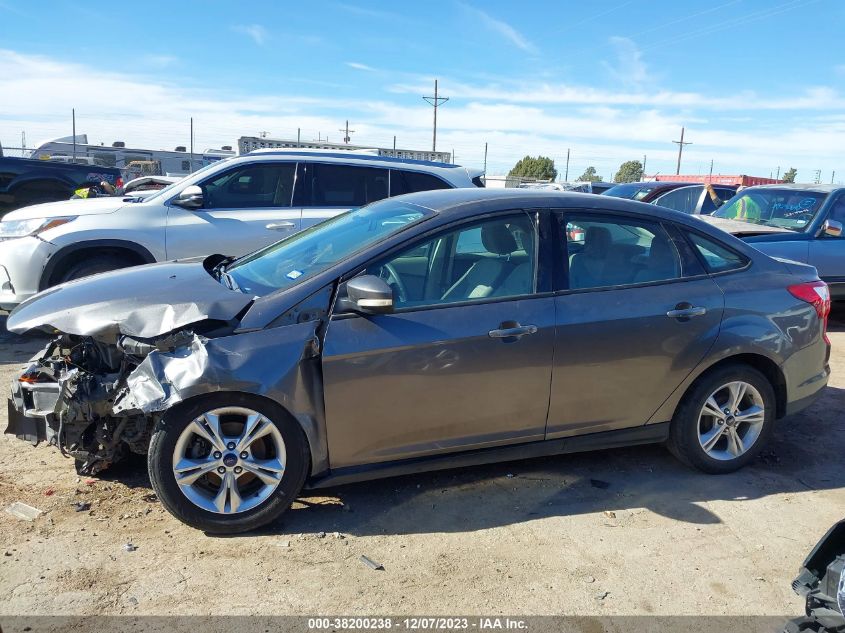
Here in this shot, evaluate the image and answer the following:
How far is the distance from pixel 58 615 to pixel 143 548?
0.50 m

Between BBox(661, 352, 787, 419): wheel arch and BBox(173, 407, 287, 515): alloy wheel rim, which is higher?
BBox(661, 352, 787, 419): wheel arch

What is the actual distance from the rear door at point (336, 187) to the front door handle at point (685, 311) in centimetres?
403

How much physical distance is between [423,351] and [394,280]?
409 millimetres

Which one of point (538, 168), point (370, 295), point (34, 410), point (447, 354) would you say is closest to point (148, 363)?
point (34, 410)

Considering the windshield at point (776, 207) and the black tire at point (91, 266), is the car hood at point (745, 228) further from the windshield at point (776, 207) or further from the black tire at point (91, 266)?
the black tire at point (91, 266)

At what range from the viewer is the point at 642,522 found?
358 centimetres

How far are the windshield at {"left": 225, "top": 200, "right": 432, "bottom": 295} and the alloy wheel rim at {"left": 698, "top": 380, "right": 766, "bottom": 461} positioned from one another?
2111mm

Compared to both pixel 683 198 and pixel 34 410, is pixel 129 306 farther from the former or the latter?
pixel 683 198

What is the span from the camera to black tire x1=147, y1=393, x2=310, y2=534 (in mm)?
3113

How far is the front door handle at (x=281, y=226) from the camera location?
673 centimetres

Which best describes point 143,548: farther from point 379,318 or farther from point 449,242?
point 449,242

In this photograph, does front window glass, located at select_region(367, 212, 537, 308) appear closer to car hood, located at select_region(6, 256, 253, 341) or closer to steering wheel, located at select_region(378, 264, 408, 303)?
steering wheel, located at select_region(378, 264, 408, 303)

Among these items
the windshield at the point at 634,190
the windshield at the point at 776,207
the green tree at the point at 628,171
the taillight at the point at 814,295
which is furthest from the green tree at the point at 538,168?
the taillight at the point at 814,295

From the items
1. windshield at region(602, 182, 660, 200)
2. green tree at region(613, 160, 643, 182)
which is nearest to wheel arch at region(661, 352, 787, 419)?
windshield at region(602, 182, 660, 200)
